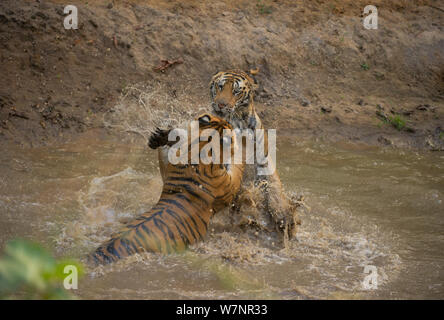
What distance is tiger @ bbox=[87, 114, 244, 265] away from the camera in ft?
9.62

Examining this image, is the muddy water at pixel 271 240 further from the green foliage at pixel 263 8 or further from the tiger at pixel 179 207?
the green foliage at pixel 263 8

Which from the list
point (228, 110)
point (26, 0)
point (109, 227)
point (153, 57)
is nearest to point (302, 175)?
point (228, 110)

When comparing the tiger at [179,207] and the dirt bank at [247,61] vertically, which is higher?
the dirt bank at [247,61]

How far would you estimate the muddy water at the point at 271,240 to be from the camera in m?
2.90

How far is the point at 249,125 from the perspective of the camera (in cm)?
379

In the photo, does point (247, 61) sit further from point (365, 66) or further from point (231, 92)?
point (231, 92)

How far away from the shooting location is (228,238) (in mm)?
3564

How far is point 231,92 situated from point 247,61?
3.52 m

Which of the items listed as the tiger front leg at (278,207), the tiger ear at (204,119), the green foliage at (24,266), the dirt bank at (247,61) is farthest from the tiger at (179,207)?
the dirt bank at (247,61)

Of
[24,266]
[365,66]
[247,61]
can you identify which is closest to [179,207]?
[24,266]

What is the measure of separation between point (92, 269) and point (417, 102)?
5.70 meters

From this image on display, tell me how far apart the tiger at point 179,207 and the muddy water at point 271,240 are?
81 millimetres
